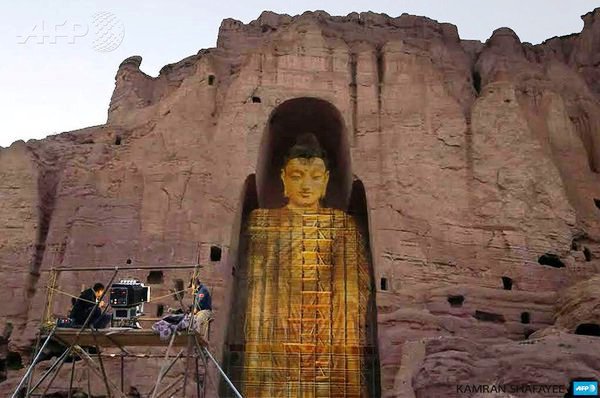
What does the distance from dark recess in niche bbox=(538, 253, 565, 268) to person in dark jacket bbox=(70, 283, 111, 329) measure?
899 cm

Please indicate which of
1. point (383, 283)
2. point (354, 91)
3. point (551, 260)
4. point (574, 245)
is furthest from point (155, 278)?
point (574, 245)

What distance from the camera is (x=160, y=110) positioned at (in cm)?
1759

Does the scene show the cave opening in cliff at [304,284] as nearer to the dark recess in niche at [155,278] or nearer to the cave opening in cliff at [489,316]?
the dark recess in niche at [155,278]

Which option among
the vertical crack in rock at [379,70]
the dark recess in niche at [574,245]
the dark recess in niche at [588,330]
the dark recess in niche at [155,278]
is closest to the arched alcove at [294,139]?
the vertical crack in rock at [379,70]

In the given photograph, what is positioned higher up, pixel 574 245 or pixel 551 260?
pixel 574 245

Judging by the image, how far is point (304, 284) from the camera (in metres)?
16.6

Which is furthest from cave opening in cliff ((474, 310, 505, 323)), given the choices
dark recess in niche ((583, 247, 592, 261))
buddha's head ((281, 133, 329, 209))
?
buddha's head ((281, 133, 329, 209))

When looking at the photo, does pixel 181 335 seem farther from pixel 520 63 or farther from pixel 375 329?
pixel 520 63

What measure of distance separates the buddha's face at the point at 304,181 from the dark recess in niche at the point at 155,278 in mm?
4062

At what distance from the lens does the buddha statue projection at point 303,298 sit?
15.4 m

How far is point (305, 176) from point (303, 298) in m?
3.28

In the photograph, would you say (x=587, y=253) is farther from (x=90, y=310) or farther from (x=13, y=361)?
(x=13, y=361)

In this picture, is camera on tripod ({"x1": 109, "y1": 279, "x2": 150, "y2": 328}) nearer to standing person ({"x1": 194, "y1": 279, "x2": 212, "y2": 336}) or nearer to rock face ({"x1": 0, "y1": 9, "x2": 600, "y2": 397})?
standing person ({"x1": 194, "y1": 279, "x2": 212, "y2": 336})

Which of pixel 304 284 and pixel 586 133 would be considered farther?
pixel 586 133
